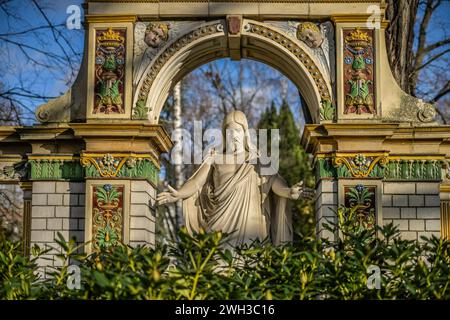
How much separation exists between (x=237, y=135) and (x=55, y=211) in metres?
2.99

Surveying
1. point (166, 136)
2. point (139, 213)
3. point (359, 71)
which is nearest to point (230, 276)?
point (139, 213)

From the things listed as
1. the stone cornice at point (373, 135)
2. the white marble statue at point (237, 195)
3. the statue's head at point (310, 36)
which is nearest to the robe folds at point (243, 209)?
the white marble statue at point (237, 195)

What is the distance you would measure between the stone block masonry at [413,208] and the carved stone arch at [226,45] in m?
1.48

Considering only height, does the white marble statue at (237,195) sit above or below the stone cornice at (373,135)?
below

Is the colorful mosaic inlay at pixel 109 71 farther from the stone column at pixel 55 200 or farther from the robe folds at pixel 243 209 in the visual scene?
the robe folds at pixel 243 209

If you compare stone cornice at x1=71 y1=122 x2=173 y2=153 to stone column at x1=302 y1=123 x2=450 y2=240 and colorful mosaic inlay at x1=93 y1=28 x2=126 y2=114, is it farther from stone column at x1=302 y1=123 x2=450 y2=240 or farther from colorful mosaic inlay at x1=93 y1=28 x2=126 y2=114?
stone column at x1=302 y1=123 x2=450 y2=240

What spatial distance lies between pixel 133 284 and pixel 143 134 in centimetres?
525

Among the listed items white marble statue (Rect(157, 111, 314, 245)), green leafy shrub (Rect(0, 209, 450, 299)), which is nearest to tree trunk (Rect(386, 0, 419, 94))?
white marble statue (Rect(157, 111, 314, 245))

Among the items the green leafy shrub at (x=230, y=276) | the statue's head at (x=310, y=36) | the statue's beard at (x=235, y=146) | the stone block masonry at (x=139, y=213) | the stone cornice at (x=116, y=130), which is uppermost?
the statue's head at (x=310, y=36)

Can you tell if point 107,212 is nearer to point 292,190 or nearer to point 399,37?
point 292,190

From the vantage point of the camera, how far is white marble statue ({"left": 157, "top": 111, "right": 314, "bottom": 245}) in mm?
12422

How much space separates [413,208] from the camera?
11969 mm

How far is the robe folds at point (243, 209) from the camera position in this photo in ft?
40.8
